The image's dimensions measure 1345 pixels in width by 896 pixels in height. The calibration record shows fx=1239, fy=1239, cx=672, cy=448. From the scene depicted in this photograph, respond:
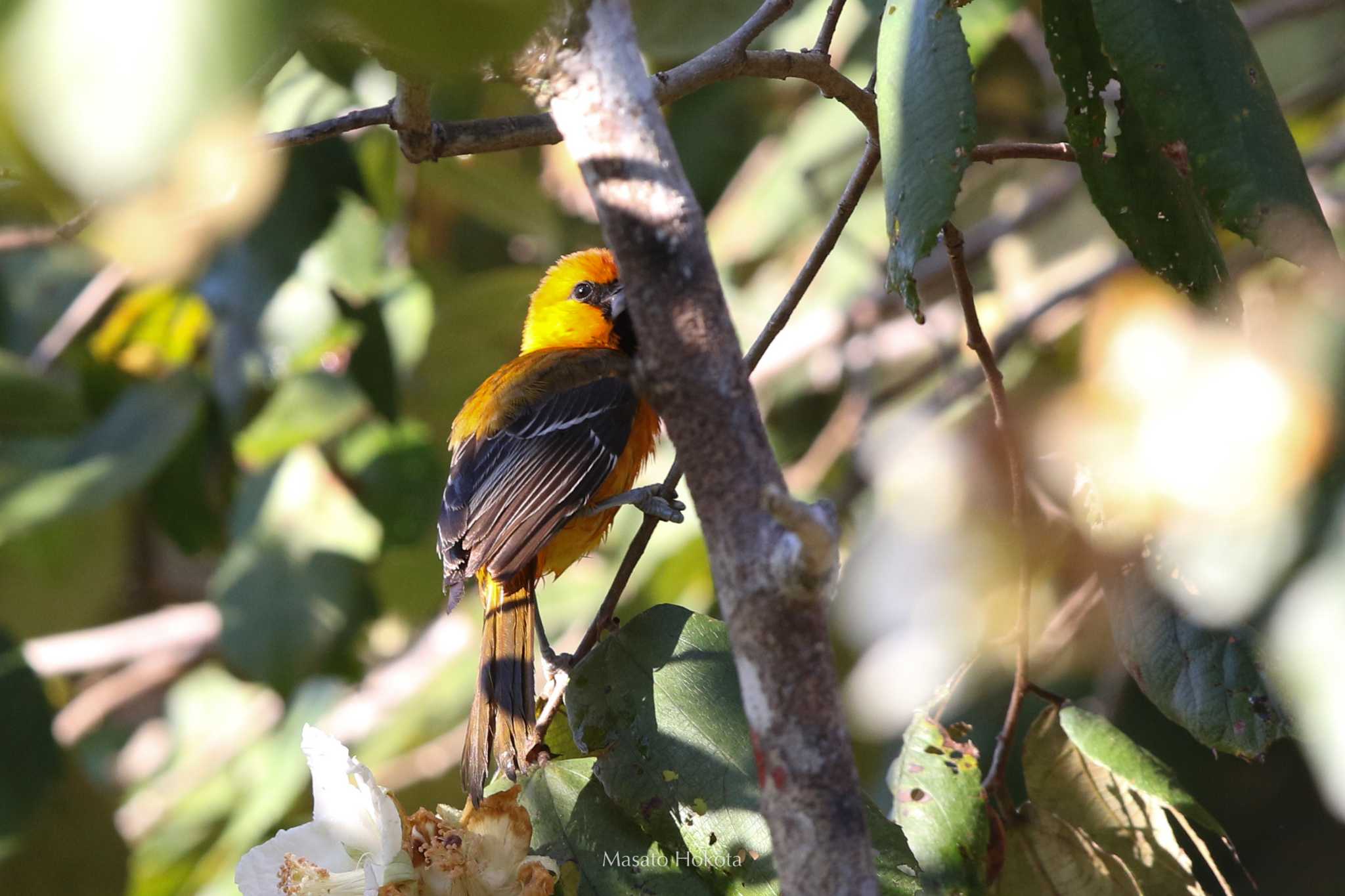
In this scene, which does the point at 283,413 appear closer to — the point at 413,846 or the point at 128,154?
the point at 413,846

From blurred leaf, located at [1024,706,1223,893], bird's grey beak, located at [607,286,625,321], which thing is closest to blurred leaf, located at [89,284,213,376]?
bird's grey beak, located at [607,286,625,321]

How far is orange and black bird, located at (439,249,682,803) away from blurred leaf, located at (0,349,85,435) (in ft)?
2.95

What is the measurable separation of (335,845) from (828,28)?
1009 mm

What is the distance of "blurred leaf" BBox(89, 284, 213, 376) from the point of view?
3.96 metres

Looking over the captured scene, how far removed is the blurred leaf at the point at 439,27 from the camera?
1.23 ft

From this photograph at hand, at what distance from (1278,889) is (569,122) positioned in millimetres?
2180

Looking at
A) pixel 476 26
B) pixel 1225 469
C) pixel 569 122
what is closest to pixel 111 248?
pixel 569 122

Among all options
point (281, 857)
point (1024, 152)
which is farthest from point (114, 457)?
point (1024, 152)

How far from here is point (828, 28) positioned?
1374mm

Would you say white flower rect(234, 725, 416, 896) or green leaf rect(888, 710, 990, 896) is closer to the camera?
white flower rect(234, 725, 416, 896)

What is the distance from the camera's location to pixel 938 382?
3.44m

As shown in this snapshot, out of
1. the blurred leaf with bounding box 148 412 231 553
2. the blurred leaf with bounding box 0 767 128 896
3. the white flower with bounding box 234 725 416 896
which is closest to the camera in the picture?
the white flower with bounding box 234 725 416 896

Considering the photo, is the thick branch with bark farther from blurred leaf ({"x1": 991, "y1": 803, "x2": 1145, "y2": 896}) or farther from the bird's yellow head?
the bird's yellow head

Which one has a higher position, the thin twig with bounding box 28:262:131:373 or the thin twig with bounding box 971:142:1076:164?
the thin twig with bounding box 971:142:1076:164
